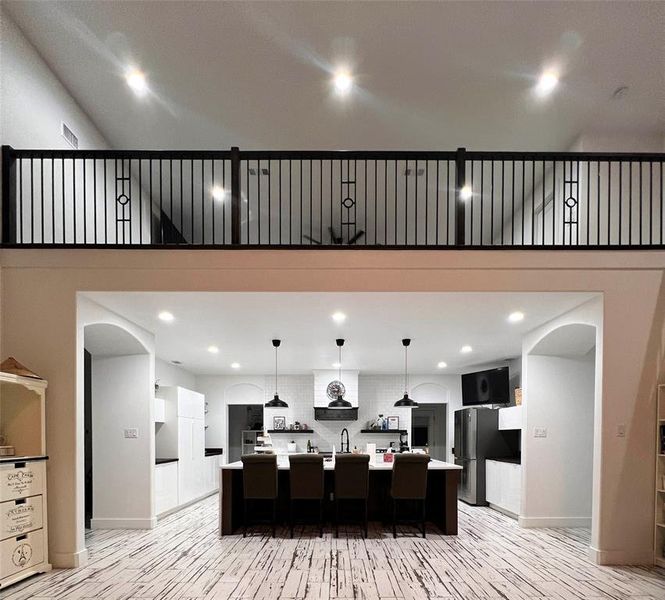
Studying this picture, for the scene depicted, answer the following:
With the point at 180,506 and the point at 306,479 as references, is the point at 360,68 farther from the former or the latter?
the point at 180,506

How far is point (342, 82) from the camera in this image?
669cm

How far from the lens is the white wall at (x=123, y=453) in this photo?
24.7 ft

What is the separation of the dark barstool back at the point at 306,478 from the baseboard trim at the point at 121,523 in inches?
78.9

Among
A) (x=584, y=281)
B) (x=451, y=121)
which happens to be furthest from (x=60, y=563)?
(x=451, y=121)

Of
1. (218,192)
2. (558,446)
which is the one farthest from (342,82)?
(558,446)

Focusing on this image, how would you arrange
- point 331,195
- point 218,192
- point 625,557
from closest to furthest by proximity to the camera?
point 331,195 → point 625,557 → point 218,192

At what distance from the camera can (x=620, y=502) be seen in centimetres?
571

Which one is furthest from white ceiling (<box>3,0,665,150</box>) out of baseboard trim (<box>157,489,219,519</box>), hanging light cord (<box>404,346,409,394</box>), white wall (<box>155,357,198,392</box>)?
baseboard trim (<box>157,489,219,519</box>)

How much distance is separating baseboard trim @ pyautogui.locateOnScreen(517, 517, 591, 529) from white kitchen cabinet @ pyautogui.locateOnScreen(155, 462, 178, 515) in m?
4.79

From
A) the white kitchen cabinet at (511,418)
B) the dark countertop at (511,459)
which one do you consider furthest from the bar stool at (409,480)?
the white kitchen cabinet at (511,418)

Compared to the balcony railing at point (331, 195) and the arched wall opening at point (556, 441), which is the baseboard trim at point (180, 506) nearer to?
the balcony railing at point (331, 195)

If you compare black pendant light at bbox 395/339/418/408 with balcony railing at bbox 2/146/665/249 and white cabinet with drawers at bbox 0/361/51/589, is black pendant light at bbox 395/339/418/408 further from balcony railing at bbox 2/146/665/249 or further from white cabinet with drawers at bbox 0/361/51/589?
white cabinet with drawers at bbox 0/361/51/589

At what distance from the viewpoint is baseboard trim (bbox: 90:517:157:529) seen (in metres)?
7.50

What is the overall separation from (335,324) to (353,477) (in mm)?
1834
